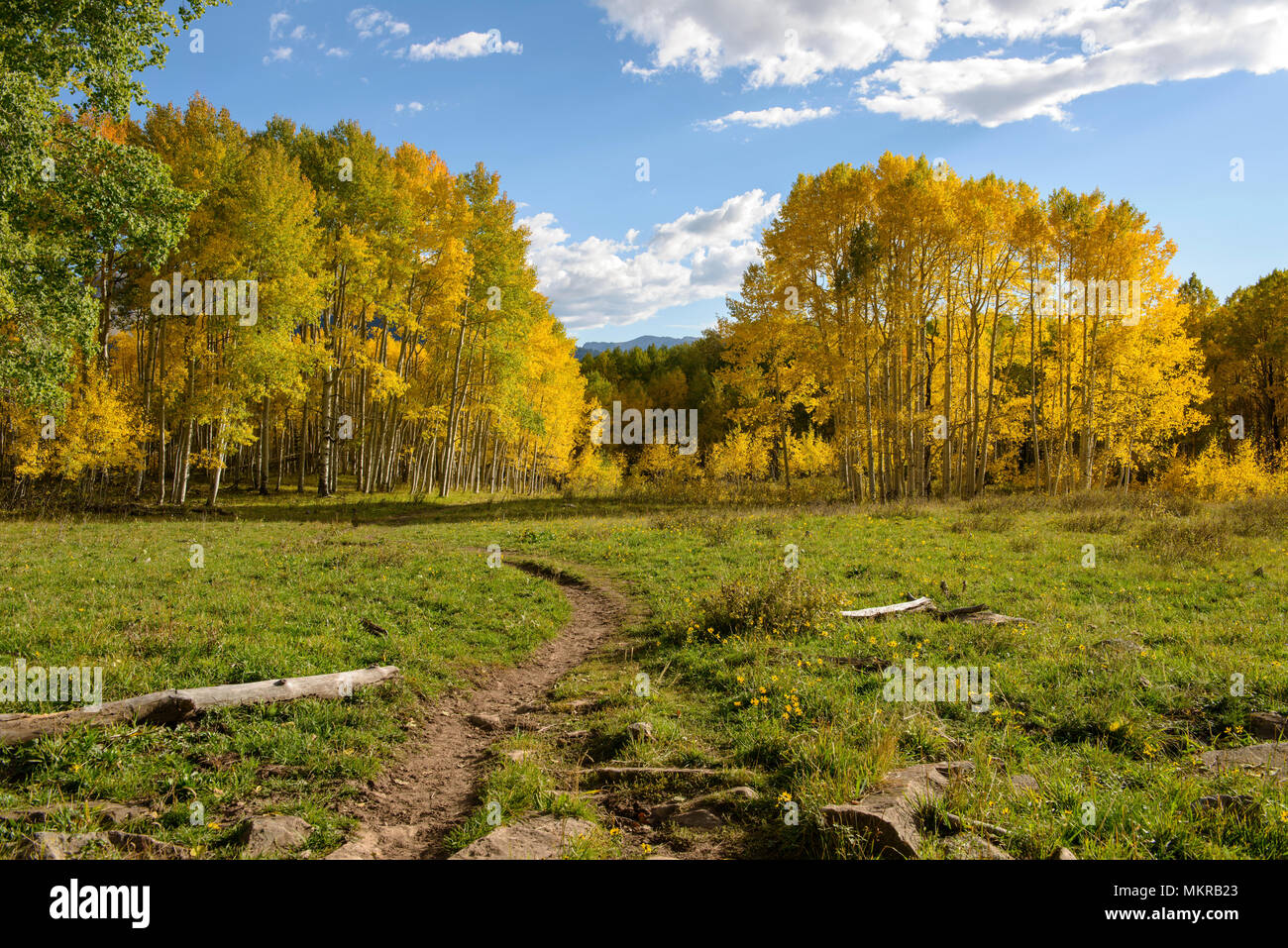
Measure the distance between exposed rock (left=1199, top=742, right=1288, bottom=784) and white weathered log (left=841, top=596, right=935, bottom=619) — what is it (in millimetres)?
4807

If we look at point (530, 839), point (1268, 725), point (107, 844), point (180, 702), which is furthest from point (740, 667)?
point (107, 844)

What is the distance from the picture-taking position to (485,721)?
760 cm

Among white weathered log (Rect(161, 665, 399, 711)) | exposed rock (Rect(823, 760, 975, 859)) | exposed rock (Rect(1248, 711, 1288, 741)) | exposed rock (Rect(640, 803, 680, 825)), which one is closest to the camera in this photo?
exposed rock (Rect(823, 760, 975, 859))

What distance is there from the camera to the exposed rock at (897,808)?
416 centimetres

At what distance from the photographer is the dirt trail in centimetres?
500

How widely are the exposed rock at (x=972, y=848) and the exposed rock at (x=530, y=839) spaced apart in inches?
102

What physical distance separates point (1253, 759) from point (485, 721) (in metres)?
7.47

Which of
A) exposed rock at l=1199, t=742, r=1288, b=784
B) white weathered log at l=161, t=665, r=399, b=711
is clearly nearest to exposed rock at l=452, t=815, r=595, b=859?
white weathered log at l=161, t=665, r=399, b=711

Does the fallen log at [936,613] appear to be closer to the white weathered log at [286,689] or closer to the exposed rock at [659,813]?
the exposed rock at [659,813]

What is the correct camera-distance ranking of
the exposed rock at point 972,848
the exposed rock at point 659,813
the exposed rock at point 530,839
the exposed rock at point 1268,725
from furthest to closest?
the exposed rock at point 1268,725 → the exposed rock at point 659,813 → the exposed rock at point 530,839 → the exposed rock at point 972,848

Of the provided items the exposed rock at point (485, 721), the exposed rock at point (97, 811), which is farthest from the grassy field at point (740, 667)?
the exposed rock at point (485, 721)

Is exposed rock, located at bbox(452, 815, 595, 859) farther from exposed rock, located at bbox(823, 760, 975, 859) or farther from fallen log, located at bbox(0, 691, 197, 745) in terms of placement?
fallen log, located at bbox(0, 691, 197, 745)

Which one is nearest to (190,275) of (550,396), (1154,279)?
(550,396)
